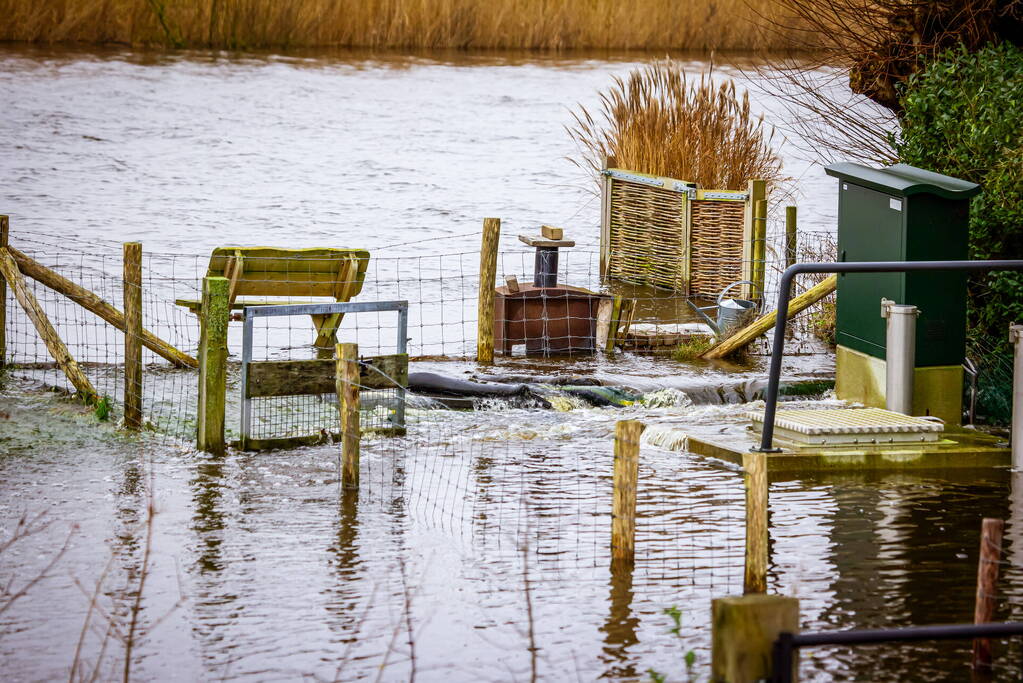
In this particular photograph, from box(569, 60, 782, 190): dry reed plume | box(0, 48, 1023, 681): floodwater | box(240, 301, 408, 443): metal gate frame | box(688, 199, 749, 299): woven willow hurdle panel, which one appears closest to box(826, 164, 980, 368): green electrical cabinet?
box(0, 48, 1023, 681): floodwater

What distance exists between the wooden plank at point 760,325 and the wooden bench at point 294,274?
129 inches

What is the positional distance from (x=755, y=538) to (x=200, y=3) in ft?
145

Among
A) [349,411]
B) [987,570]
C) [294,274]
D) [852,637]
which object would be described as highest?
[294,274]

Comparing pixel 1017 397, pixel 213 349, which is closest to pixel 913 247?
pixel 1017 397

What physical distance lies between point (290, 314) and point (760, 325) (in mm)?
4975

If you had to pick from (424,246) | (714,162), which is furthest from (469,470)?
(424,246)

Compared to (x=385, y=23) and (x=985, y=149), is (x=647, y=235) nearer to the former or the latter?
(x=985, y=149)

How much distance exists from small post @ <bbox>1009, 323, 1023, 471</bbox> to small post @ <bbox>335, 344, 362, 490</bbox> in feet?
12.4

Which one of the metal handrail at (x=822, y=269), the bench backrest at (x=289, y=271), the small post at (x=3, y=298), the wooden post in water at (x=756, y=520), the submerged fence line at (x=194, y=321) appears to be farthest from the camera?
the bench backrest at (x=289, y=271)

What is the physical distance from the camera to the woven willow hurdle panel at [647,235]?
17609 millimetres

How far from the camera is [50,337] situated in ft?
34.0

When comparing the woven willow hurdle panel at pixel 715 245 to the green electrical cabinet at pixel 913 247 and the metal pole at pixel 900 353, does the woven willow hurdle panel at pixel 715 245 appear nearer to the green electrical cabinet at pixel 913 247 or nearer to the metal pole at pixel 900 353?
the green electrical cabinet at pixel 913 247

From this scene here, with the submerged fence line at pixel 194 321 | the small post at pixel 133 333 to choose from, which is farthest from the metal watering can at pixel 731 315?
the small post at pixel 133 333

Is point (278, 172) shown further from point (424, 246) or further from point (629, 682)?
point (629, 682)
